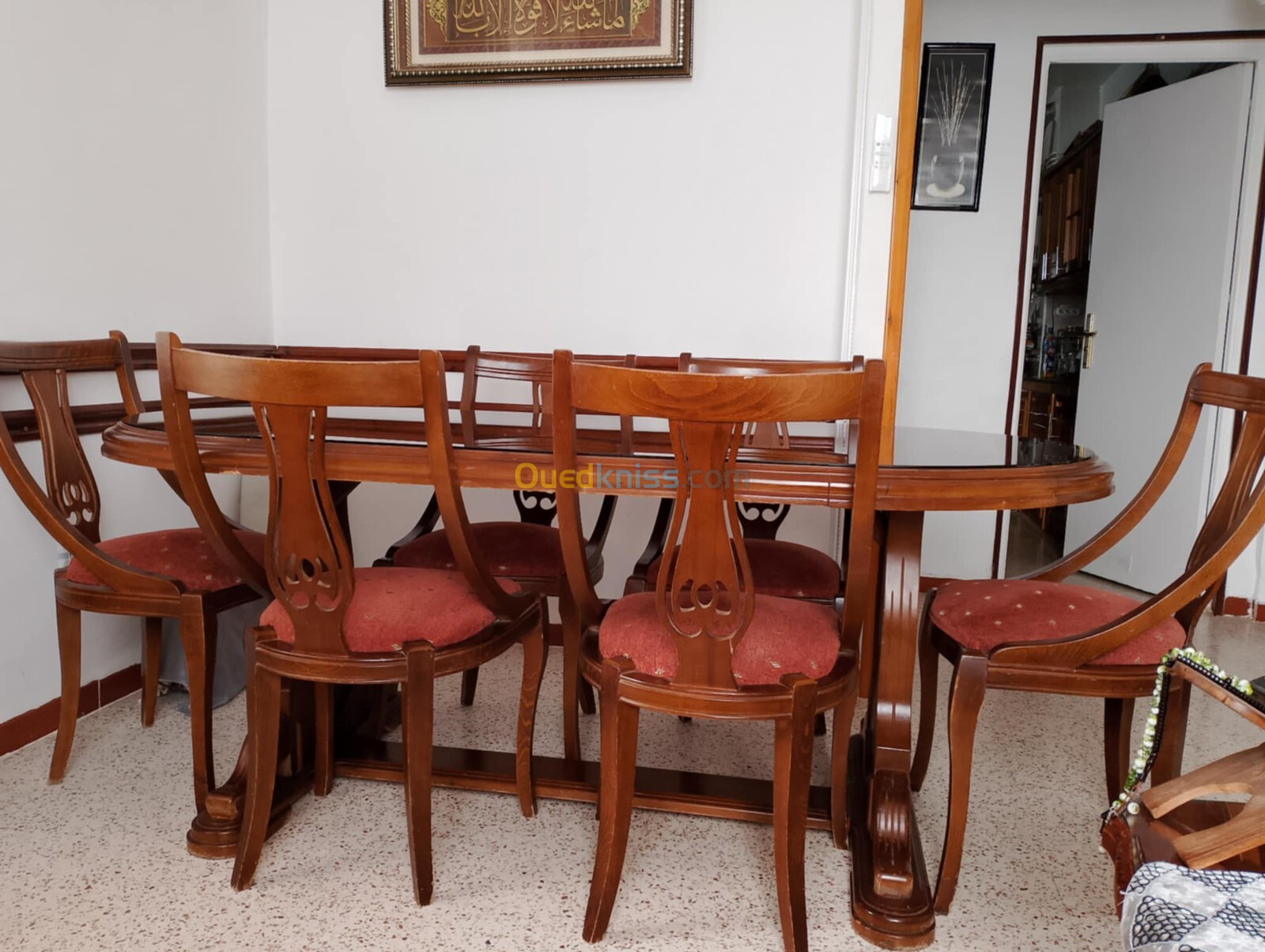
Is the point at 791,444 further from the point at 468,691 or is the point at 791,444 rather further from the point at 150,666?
the point at 150,666

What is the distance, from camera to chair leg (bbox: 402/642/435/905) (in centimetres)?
149

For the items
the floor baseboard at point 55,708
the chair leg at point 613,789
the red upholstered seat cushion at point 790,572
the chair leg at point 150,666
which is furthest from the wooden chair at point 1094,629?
the floor baseboard at point 55,708

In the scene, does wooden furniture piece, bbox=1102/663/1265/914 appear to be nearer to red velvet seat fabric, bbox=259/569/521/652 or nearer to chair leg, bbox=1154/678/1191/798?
chair leg, bbox=1154/678/1191/798

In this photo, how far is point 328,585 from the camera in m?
1.45

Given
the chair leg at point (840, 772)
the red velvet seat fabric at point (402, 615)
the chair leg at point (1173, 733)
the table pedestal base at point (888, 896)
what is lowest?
the table pedestal base at point (888, 896)

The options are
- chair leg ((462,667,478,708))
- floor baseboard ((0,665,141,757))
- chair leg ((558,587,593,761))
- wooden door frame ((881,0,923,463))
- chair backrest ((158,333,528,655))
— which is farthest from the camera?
wooden door frame ((881,0,923,463))

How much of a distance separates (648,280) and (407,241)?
840 millimetres

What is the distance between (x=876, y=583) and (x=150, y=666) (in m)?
1.74

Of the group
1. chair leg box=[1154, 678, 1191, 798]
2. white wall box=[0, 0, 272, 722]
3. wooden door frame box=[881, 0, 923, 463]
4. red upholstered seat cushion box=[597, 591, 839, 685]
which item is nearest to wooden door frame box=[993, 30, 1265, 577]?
wooden door frame box=[881, 0, 923, 463]

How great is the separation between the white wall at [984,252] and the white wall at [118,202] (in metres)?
2.57

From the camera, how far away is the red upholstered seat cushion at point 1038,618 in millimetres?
1490

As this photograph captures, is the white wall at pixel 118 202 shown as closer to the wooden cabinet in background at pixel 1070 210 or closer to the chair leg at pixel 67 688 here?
the chair leg at pixel 67 688

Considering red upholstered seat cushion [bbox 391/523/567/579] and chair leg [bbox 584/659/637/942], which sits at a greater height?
red upholstered seat cushion [bbox 391/523/567/579]

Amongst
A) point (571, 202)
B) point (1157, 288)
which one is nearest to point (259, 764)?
point (571, 202)
